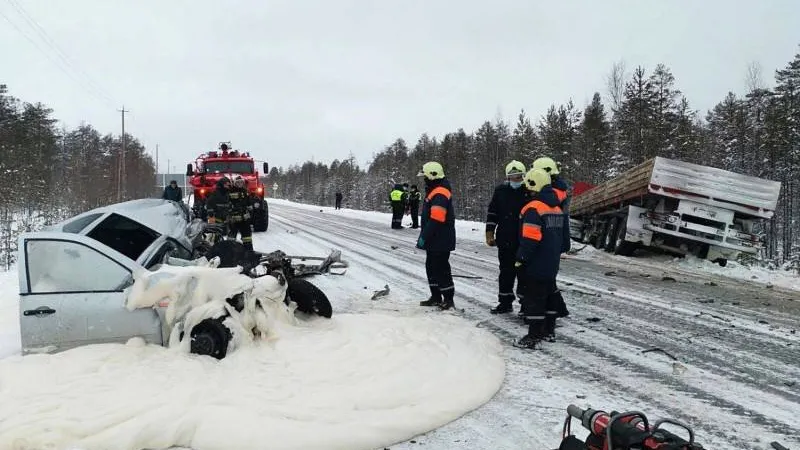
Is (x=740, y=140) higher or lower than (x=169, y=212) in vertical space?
higher

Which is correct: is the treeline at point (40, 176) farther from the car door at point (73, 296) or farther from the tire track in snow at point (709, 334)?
the tire track in snow at point (709, 334)

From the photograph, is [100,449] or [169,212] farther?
[169,212]

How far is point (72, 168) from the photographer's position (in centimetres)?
7238

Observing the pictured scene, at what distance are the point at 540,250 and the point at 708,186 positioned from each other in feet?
26.2

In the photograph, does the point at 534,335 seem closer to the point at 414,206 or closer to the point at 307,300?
the point at 307,300

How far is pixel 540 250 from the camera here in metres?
5.58

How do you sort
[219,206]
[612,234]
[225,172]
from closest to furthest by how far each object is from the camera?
[219,206], [612,234], [225,172]

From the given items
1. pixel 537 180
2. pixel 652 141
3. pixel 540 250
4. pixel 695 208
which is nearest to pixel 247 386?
pixel 540 250

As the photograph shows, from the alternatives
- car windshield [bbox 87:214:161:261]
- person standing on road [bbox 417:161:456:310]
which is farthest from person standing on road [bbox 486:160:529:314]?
car windshield [bbox 87:214:161:261]

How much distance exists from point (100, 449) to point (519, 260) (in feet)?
13.4

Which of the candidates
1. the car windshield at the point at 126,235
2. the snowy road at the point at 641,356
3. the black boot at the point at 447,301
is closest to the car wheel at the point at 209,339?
the snowy road at the point at 641,356

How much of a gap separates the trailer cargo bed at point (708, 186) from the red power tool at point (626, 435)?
10.3m

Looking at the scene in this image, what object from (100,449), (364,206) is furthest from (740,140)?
(364,206)

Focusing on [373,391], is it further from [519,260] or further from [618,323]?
[618,323]
